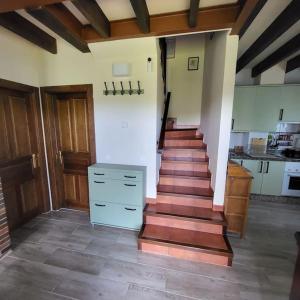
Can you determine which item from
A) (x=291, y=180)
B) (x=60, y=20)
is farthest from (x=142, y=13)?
(x=291, y=180)

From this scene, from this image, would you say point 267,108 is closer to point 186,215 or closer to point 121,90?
point 186,215

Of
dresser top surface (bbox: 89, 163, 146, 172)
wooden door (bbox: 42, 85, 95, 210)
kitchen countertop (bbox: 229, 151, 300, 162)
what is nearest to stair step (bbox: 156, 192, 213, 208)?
dresser top surface (bbox: 89, 163, 146, 172)

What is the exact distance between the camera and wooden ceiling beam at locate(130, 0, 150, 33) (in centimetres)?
157

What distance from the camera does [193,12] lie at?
→ 1.67m

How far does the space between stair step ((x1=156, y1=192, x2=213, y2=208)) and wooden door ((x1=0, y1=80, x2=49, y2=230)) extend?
2.02 metres

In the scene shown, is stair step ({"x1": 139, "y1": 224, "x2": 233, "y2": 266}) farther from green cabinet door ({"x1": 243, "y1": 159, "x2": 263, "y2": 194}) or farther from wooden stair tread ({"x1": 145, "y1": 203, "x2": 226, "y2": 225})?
green cabinet door ({"x1": 243, "y1": 159, "x2": 263, "y2": 194})

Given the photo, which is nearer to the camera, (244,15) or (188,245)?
A: (244,15)

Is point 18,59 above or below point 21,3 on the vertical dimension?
below

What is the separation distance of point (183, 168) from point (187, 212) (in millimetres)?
804

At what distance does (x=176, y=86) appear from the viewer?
4.06 metres

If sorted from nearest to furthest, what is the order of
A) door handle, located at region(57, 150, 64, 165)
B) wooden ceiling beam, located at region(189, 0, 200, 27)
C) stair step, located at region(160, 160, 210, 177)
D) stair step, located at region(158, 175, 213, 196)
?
wooden ceiling beam, located at region(189, 0, 200, 27)
stair step, located at region(158, 175, 213, 196)
stair step, located at region(160, 160, 210, 177)
door handle, located at region(57, 150, 64, 165)

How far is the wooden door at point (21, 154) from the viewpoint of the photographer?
7.66 ft

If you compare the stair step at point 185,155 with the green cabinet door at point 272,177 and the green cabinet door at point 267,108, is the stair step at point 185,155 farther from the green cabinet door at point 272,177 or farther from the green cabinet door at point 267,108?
the green cabinet door at point 267,108

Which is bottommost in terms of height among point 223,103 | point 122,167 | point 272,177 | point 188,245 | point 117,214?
point 188,245
